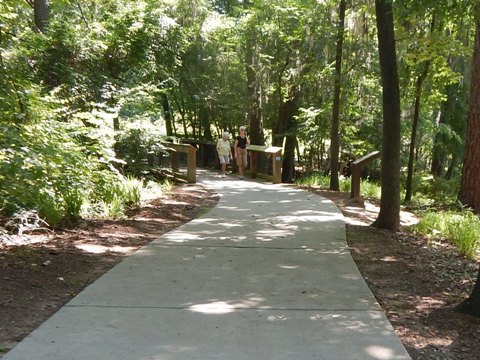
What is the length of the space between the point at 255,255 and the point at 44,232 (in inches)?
119

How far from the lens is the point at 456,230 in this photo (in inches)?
325

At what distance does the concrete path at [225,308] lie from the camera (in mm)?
3623

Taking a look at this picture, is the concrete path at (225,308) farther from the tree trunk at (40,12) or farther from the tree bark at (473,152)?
the tree trunk at (40,12)

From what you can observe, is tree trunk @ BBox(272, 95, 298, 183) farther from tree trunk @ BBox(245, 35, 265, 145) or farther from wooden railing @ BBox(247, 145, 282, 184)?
wooden railing @ BBox(247, 145, 282, 184)

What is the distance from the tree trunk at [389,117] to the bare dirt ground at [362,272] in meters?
0.47

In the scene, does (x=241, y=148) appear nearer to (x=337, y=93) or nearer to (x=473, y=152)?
(x=337, y=93)

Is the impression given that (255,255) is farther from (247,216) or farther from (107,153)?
(107,153)

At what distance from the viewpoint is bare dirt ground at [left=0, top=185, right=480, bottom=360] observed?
4.00 meters

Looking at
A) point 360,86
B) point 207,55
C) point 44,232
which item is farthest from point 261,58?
point 44,232

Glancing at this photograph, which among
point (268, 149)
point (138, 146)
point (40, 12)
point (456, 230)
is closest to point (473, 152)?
point (456, 230)

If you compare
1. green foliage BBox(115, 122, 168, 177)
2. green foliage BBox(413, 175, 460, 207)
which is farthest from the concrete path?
green foliage BBox(413, 175, 460, 207)

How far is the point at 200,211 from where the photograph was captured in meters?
9.98

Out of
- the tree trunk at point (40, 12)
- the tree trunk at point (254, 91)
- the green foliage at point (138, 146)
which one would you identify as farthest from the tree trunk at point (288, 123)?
the tree trunk at point (40, 12)

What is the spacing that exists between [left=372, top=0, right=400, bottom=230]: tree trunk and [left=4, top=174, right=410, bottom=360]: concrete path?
1.50m
